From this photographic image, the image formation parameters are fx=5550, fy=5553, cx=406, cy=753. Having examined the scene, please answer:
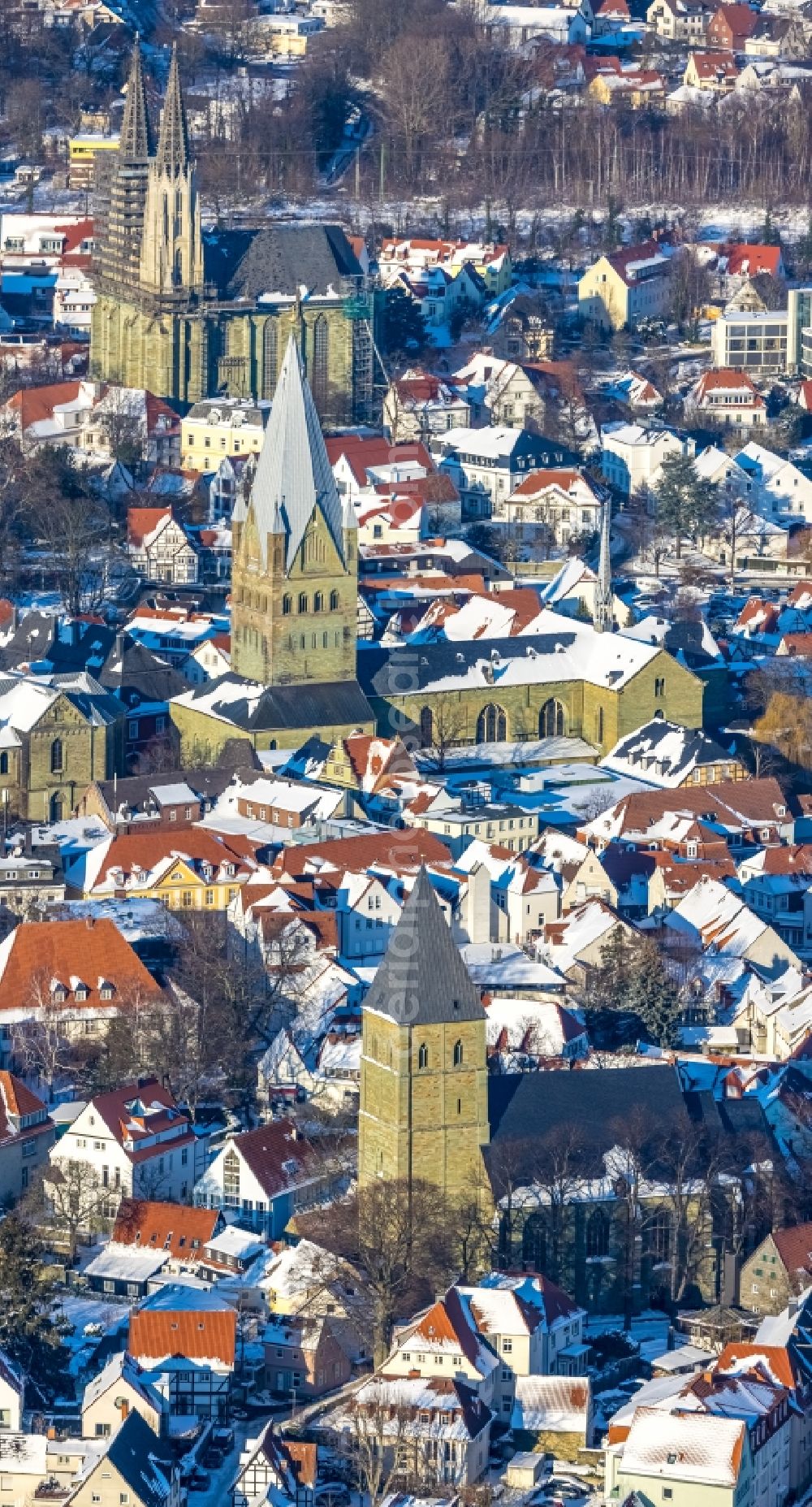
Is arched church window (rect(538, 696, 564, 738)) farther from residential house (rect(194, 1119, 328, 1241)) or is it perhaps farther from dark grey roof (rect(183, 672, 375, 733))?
residential house (rect(194, 1119, 328, 1241))

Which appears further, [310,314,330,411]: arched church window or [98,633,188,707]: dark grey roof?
[310,314,330,411]: arched church window

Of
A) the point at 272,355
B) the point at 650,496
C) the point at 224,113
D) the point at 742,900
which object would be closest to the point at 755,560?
the point at 650,496

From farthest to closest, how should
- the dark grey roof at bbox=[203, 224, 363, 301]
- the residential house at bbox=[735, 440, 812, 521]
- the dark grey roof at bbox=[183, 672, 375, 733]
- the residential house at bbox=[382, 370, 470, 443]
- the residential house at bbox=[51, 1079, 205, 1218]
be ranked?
the dark grey roof at bbox=[203, 224, 363, 301] → the residential house at bbox=[382, 370, 470, 443] → the residential house at bbox=[735, 440, 812, 521] → the dark grey roof at bbox=[183, 672, 375, 733] → the residential house at bbox=[51, 1079, 205, 1218]

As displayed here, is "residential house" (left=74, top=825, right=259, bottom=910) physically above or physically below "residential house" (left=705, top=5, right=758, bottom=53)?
below

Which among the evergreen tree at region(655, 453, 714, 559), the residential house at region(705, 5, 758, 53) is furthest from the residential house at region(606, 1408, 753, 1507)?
the residential house at region(705, 5, 758, 53)

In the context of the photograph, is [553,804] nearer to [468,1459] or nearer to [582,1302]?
[582,1302]

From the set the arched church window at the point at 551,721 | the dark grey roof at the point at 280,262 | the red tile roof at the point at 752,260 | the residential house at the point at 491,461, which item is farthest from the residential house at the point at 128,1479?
the red tile roof at the point at 752,260
